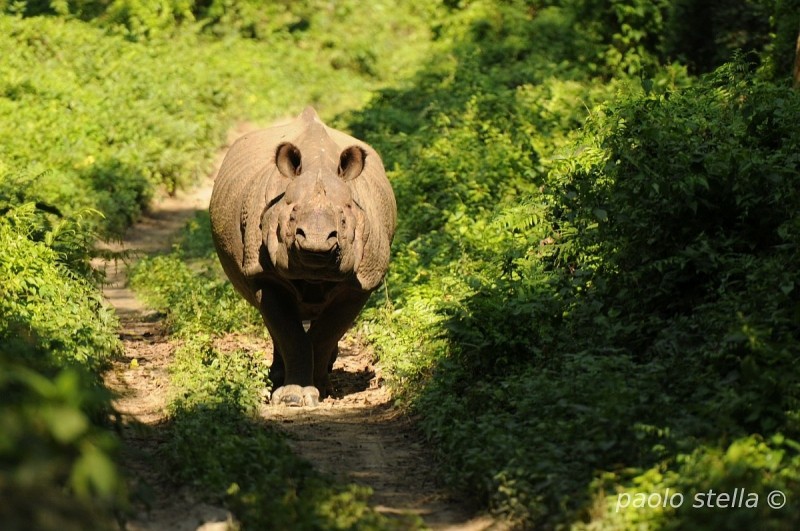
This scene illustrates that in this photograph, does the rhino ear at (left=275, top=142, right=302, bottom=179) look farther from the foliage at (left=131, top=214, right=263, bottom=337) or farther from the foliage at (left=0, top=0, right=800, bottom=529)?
the foliage at (left=131, top=214, right=263, bottom=337)

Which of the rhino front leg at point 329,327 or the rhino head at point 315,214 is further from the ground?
the rhino head at point 315,214

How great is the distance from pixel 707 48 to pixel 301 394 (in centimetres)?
1161

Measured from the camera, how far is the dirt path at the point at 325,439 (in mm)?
6676

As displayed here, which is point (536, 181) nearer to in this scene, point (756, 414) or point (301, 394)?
point (301, 394)

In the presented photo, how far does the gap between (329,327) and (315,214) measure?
4.92 feet

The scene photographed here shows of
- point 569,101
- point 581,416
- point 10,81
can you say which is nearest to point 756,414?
point 581,416

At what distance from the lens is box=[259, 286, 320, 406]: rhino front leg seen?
983 centimetres

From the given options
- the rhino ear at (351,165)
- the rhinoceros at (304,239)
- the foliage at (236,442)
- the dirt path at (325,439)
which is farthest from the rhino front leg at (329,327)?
the rhino ear at (351,165)

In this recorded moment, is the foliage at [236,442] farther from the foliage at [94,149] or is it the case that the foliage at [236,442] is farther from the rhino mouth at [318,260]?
the rhino mouth at [318,260]

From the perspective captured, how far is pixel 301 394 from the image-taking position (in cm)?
974

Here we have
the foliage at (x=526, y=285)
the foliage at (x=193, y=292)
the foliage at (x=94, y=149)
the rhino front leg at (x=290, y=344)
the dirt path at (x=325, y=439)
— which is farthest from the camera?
the foliage at (x=193, y=292)

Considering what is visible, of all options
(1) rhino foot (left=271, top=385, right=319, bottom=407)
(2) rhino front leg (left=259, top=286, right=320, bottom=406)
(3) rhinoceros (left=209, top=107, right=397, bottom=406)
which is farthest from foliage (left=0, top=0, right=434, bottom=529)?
(3) rhinoceros (left=209, top=107, right=397, bottom=406)

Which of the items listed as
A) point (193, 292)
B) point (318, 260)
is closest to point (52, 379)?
point (318, 260)

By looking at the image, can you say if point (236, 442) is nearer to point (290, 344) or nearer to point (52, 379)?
point (52, 379)
